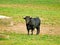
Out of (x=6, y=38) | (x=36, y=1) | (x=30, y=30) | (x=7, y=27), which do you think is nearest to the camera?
(x=6, y=38)

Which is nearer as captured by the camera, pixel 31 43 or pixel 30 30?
pixel 31 43

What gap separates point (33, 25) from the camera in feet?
58.1

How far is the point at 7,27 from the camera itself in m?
21.4

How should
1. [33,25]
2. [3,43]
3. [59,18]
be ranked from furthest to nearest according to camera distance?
[59,18]
[33,25]
[3,43]

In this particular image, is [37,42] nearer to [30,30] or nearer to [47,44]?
[47,44]

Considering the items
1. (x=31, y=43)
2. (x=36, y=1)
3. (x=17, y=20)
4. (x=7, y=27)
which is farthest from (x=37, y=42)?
(x=36, y=1)

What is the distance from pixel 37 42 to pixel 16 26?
8.39 metres

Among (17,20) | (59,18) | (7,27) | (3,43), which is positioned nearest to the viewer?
(3,43)

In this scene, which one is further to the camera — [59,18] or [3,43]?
[59,18]

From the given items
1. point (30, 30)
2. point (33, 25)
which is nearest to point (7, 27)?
point (30, 30)

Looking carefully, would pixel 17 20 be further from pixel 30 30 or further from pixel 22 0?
pixel 22 0

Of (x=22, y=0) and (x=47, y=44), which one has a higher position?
(x=22, y=0)

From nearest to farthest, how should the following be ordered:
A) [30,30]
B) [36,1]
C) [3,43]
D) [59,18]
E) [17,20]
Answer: [3,43]
[30,30]
[17,20]
[59,18]
[36,1]

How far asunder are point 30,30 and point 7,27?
2682mm
